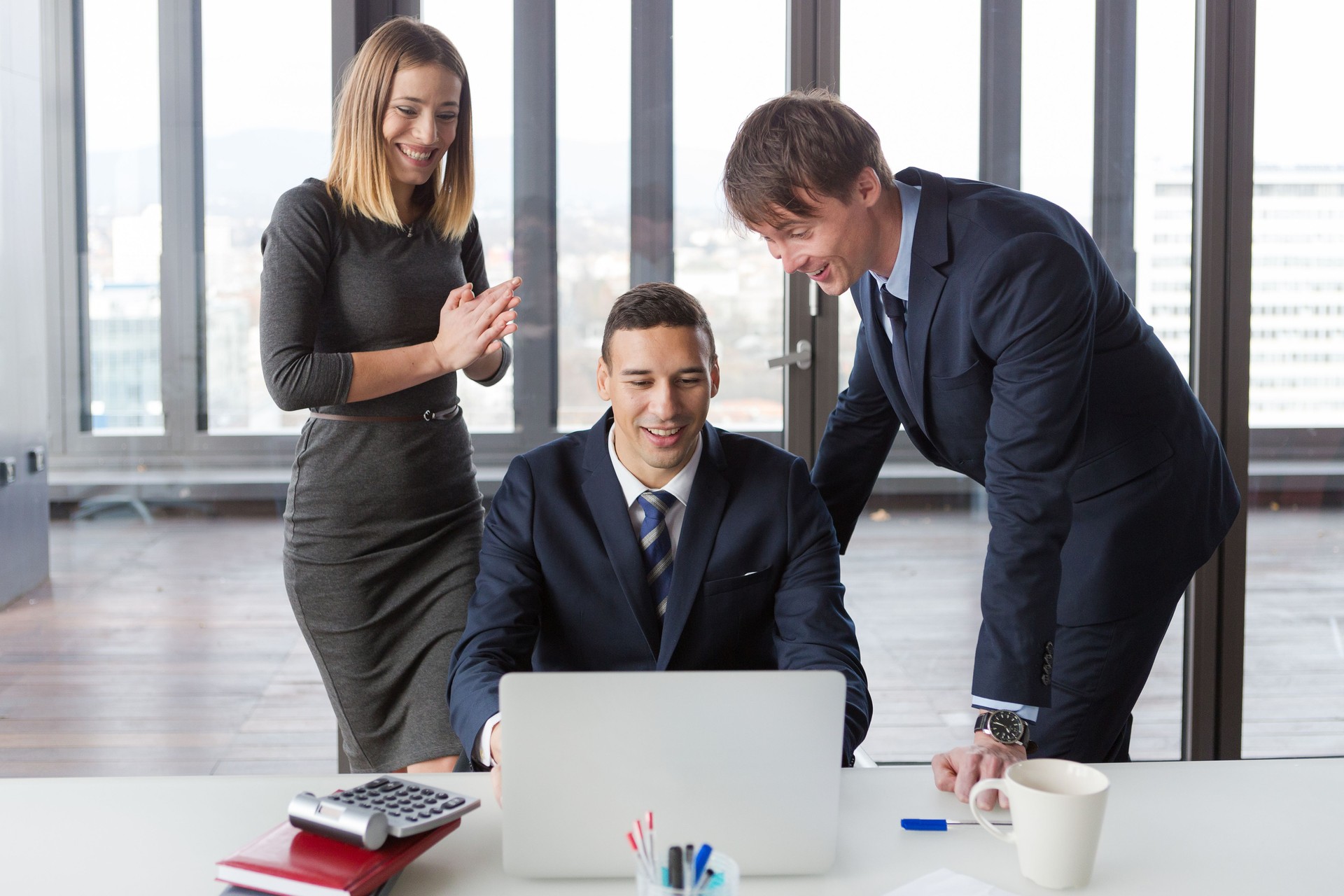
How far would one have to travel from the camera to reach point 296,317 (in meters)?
1.89

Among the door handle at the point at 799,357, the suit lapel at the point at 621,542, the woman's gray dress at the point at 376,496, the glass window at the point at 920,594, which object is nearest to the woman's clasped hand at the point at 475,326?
the woman's gray dress at the point at 376,496

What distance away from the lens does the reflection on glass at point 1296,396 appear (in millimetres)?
2744

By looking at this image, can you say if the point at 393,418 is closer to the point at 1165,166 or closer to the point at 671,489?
the point at 671,489

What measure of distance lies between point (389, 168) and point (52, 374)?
1171mm

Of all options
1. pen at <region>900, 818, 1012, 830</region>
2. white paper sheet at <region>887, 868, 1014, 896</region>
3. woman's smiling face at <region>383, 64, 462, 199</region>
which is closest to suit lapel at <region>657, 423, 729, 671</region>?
pen at <region>900, 818, 1012, 830</region>

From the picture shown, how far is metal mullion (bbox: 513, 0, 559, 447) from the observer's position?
103 inches

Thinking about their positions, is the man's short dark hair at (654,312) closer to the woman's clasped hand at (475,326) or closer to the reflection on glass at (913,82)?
the woman's clasped hand at (475,326)

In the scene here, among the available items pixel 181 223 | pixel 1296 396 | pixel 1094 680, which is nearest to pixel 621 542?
pixel 1094 680

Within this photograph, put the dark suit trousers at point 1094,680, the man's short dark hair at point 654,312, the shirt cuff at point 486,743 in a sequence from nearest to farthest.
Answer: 1. the shirt cuff at point 486,743
2. the man's short dark hair at point 654,312
3. the dark suit trousers at point 1094,680

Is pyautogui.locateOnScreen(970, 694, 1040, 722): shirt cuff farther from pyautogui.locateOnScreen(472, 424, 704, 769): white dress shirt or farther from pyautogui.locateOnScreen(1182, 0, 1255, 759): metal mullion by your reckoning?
pyautogui.locateOnScreen(1182, 0, 1255, 759): metal mullion

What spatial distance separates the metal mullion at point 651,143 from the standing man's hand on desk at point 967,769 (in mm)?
1601

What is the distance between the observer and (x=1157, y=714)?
2916mm

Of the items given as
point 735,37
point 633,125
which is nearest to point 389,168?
point 633,125

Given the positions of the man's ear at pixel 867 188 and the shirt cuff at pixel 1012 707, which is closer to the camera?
the shirt cuff at pixel 1012 707
